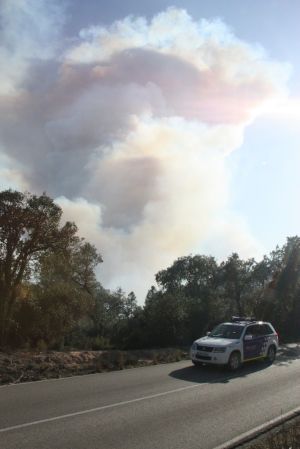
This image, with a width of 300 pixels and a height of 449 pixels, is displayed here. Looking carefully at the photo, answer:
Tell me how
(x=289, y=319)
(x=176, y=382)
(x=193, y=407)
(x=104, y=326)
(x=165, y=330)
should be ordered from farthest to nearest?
(x=104, y=326) → (x=289, y=319) → (x=165, y=330) → (x=176, y=382) → (x=193, y=407)

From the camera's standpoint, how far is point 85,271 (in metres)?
37.2

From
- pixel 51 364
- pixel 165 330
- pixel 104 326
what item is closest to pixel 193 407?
pixel 51 364

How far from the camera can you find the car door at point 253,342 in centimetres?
1755

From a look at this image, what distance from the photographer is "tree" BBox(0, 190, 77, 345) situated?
1986 centimetres

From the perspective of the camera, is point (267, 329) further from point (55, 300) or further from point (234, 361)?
point (55, 300)

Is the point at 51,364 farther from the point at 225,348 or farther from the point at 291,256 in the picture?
the point at 291,256

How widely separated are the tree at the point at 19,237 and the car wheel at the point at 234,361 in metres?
9.19

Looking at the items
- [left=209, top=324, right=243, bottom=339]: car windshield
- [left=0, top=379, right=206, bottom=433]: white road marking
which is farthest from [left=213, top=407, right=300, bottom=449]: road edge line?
[left=209, top=324, right=243, bottom=339]: car windshield

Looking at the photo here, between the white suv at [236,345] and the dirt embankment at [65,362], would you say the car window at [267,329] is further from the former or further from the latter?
the dirt embankment at [65,362]

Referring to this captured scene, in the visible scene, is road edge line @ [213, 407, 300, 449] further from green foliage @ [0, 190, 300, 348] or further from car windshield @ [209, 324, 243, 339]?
green foliage @ [0, 190, 300, 348]

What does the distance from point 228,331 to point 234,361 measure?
5.17 feet

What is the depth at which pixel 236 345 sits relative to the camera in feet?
55.5

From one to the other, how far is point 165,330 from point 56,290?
41.6 ft

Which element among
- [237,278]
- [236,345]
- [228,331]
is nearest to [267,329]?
[228,331]
